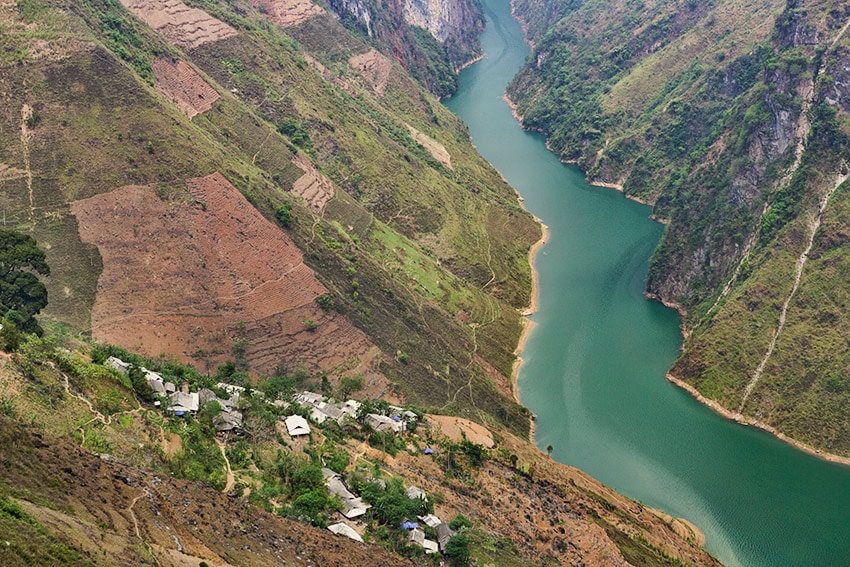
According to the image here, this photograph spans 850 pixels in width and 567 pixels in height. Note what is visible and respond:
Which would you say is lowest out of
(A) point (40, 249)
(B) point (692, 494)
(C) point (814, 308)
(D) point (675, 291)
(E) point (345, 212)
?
(A) point (40, 249)

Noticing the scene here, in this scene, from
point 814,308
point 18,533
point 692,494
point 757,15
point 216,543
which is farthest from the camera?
Result: point 757,15

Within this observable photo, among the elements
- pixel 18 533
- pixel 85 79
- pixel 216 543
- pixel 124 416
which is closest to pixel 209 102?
pixel 85 79

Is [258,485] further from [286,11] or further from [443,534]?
[286,11]

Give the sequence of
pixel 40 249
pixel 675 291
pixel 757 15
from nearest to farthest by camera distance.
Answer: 1. pixel 40 249
2. pixel 675 291
3. pixel 757 15

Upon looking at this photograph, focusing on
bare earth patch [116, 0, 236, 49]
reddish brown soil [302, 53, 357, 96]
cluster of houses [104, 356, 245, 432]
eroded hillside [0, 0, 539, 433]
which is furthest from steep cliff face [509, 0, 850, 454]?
bare earth patch [116, 0, 236, 49]

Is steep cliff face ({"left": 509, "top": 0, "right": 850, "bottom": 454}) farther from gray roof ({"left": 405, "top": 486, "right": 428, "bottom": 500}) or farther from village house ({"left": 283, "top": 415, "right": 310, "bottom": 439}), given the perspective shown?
village house ({"left": 283, "top": 415, "right": 310, "bottom": 439})

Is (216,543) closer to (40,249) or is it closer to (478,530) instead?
(478,530)

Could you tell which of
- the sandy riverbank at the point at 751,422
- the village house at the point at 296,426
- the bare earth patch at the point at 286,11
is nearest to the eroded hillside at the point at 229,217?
the village house at the point at 296,426
